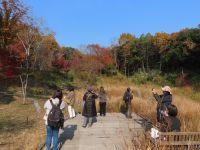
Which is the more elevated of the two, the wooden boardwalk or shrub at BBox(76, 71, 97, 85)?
shrub at BBox(76, 71, 97, 85)

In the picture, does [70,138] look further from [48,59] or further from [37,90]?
[48,59]

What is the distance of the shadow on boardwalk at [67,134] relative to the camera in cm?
847

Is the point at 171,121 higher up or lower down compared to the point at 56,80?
lower down

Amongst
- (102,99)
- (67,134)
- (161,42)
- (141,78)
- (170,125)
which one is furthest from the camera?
(161,42)

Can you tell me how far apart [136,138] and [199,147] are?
1.30 meters

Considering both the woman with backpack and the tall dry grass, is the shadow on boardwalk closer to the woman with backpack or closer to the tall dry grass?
the woman with backpack

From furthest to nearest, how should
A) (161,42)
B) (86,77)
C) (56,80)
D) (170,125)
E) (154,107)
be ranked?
(161,42), (86,77), (56,80), (154,107), (170,125)

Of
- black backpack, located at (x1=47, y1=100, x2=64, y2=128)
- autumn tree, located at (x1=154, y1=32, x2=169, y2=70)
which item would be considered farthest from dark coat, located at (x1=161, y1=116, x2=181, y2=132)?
autumn tree, located at (x1=154, y1=32, x2=169, y2=70)

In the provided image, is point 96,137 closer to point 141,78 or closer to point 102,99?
point 102,99

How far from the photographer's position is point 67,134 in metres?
9.73

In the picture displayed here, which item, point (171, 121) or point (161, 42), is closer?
point (171, 121)

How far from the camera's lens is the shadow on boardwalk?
8.47 m

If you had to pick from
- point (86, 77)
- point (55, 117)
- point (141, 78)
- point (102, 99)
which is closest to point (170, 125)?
point (55, 117)

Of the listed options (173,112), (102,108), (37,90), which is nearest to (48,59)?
(37,90)
